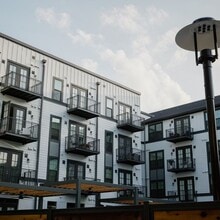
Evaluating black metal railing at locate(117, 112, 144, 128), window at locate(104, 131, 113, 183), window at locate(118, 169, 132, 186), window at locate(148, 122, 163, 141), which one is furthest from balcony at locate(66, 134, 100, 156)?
window at locate(148, 122, 163, 141)

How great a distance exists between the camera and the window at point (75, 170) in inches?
1006

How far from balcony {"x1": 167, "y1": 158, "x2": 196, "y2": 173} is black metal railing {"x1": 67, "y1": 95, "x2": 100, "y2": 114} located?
31.7 ft

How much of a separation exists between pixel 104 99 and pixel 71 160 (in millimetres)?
6348

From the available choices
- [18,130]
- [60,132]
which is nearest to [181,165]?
[60,132]

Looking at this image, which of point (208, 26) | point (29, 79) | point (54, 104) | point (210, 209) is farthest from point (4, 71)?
point (210, 209)

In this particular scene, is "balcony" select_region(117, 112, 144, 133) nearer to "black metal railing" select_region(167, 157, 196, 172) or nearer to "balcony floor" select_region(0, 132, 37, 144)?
"black metal railing" select_region(167, 157, 196, 172)

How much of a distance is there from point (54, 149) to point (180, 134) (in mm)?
13937

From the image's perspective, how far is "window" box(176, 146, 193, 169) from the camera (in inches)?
1299

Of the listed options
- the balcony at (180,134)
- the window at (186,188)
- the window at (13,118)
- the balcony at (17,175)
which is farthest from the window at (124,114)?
the balcony at (17,175)

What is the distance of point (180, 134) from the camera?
34.2 m

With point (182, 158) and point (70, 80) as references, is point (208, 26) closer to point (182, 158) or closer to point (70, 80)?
point (70, 80)

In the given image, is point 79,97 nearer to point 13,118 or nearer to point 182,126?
point 13,118

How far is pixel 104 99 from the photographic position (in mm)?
29672

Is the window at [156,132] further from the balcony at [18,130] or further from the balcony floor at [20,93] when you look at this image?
the balcony floor at [20,93]
